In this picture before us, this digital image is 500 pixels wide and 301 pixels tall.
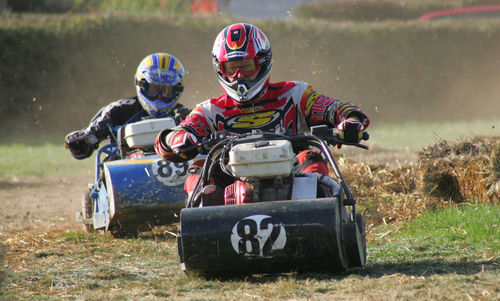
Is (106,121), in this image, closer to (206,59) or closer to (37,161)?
(37,161)

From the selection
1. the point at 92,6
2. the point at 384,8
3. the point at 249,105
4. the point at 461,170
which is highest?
the point at 92,6

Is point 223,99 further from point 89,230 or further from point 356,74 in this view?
point 356,74

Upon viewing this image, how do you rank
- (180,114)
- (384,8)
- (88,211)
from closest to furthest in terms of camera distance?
(180,114), (88,211), (384,8)

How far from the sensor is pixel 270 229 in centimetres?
481

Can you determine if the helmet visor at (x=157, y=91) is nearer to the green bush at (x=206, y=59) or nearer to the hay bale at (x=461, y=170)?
the hay bale at (x=461, y=170)

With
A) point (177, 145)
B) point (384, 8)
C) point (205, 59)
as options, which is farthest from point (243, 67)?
point (384, 8)

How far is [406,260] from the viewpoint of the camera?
18.7 feet

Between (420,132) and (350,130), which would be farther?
(420,132)

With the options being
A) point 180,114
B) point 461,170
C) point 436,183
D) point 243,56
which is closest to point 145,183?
point 180,114

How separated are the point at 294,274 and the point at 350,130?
1114mm

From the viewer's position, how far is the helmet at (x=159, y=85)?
9180mm

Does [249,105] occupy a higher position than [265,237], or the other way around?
[249,105]

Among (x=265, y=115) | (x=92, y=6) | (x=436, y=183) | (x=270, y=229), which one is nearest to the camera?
(x=270, y=229)

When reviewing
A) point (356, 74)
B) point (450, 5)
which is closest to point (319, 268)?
point (356, 74)
